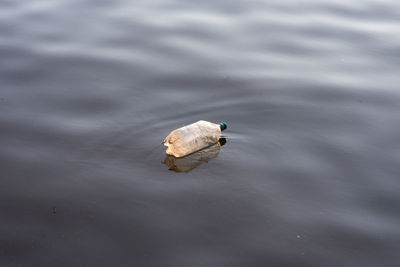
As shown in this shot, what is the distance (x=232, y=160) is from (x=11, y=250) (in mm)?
2601

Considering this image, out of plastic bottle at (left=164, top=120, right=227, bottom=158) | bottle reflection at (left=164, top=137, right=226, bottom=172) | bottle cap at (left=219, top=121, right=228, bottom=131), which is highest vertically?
bottle cap at (left=219, top=121, right=228, bottom=131)

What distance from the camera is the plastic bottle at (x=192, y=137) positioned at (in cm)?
599

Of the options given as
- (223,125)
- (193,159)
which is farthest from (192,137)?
(223,125)

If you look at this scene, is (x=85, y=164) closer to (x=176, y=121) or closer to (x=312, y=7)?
(x=176, y=121)

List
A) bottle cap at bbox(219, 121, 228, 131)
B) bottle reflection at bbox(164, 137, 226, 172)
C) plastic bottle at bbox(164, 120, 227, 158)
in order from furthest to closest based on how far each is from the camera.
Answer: bottle cap at bbox(219, 121, 228, 131)
plastic bottle at bbox(164, 120, 227, 158)
bottle reflection at bbox(164, 137, 226, 172)

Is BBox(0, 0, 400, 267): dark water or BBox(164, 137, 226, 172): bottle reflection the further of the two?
BBox(164, 137, 226, 172): bottle reflection

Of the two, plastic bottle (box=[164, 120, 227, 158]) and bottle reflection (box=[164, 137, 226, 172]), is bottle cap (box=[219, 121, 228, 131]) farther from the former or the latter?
bottle reflection (box=[164, 137, 226, 172])

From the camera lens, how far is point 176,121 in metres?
6.53

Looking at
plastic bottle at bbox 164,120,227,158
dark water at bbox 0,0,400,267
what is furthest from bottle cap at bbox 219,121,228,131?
dark water at bbox 0,0,400,267

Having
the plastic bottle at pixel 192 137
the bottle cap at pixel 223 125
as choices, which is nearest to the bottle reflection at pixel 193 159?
the plastic bottle at pixel 192 137

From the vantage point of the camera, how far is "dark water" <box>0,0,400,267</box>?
15.8ft

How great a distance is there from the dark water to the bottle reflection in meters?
0.08

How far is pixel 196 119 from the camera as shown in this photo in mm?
6613

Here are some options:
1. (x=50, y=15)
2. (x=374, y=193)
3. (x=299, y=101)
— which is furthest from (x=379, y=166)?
(x=50, y=15)
